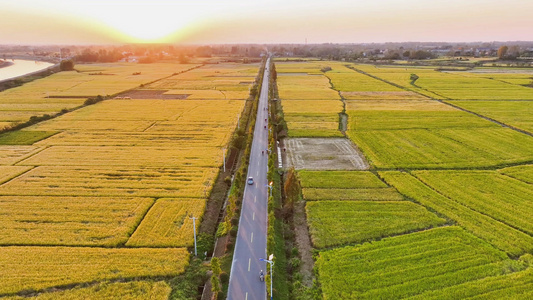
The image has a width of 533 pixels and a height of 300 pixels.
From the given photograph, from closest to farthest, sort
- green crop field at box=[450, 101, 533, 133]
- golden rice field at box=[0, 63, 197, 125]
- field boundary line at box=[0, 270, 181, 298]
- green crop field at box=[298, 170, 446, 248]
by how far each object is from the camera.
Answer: field boundary line at box=[0, 270, 181, 298] < green crop field at box=[298, 170, 446, 248] < green crop field at box=[450, 101, 533, 133] < golden rice field at box=[0, 63, 197, 125]

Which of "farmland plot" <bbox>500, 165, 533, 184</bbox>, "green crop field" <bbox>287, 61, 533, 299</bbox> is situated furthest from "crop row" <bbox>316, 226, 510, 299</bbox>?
"farmland plot" <bbox>500, 165, 533, 184</bbox>

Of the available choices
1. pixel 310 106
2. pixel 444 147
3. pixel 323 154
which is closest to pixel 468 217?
pixel 323 154

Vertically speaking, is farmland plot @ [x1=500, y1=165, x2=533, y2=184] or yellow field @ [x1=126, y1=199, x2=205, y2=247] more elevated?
farmland plot @ [x1=500, y1=165, x2=533, y2=184]

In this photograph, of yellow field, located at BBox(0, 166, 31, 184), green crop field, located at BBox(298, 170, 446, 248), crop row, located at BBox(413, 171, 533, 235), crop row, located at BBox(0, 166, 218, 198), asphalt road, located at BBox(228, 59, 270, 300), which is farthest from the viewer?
yellow field, located at BBox(0, 166, 31, 184)

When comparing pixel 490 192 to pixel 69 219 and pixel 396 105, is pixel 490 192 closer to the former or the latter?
pixel 69 219

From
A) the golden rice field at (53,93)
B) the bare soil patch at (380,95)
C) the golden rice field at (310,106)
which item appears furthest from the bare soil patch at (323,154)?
the golden rice field at (53,93)

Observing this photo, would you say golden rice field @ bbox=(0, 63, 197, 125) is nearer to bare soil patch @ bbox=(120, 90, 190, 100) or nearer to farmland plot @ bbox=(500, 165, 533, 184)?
bare soil patch @ bbox=(120, 90, 190, 100)

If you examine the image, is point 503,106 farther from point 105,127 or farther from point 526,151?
point 105,127

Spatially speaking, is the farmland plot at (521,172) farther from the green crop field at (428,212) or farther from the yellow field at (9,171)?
the yellow field at (9,171)
